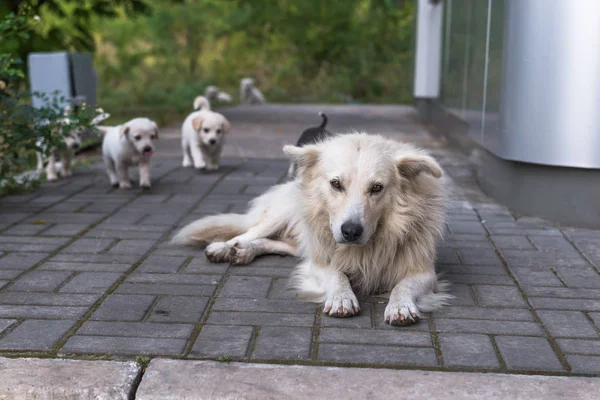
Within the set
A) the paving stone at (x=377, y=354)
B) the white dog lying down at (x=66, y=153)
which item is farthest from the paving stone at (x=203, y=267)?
the white dog lying down at (x=66, y=153)

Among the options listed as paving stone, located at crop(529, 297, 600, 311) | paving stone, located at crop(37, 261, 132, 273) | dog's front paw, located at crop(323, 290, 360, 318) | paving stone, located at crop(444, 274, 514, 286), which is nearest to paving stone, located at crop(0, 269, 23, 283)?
paving stone, located at crop(37, 261, 132, 273)

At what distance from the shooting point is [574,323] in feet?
10.9

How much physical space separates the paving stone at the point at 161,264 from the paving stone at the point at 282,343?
3.74ft

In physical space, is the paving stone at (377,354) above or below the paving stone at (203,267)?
above

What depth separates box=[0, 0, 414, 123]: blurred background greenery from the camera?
60.7 ft

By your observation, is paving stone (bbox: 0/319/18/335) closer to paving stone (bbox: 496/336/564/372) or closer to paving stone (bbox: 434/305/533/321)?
paving stone (bbox: 434/305/533/321)

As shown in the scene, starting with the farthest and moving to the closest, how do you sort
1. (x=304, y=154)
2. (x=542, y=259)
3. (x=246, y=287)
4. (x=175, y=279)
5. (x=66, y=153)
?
(x=66, y=153)
(x=542, y=259)
(x=175, y=279)
(x=246, y=287)
(x=304, y=154)

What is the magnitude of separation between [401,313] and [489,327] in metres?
0.42

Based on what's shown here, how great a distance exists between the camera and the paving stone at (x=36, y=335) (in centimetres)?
300

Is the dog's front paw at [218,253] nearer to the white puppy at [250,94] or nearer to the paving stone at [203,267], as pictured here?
the paving stone at [203,267]

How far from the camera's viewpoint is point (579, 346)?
120 inches

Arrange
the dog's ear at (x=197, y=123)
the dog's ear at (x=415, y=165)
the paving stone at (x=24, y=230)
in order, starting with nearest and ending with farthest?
the dog's ear at (x=415, y=165) < the paving stone at (x=24, y=230) < the dog's ear at (x=197, y=123)

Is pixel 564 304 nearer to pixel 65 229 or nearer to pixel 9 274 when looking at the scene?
pixel 9 274

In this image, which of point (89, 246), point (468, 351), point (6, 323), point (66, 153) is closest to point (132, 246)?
point (89, 246)
